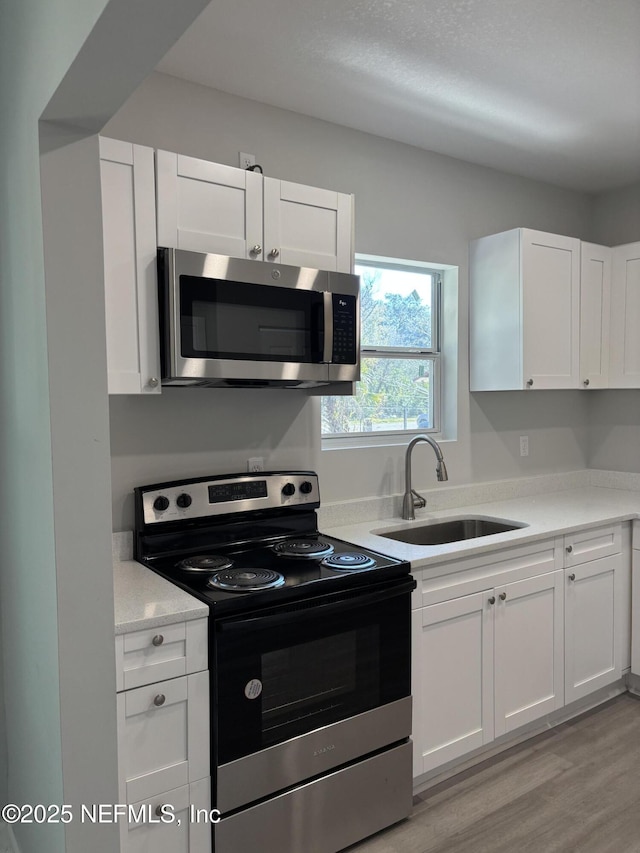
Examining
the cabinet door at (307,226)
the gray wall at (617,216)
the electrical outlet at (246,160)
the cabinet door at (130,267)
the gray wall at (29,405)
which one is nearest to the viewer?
the gray wall at (29,405)

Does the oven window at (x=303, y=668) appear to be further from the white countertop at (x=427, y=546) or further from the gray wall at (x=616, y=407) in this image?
the gray wall at (x=616, y=407)

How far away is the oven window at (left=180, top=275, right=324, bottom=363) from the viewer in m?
1.98

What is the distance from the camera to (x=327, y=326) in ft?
7.43

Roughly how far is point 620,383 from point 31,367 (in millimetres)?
3069

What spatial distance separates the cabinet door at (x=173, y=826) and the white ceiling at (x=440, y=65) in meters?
2.19

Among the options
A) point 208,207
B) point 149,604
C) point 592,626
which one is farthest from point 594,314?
point 149,604

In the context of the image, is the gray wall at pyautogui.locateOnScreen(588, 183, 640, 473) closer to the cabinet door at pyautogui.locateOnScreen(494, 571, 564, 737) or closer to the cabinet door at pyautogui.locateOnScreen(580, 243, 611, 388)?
the cabinet door at pyautogui.locateOnScreen(580, 243, 611, 388)

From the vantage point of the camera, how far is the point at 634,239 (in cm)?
370

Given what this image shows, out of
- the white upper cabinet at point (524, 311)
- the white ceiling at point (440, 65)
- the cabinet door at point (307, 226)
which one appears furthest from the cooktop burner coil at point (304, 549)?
the white ceiling at point (440, 65)

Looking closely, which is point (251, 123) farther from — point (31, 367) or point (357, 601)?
point (357, 601)

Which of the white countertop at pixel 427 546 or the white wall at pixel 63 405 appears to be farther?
the white countertop at pixel 427 546

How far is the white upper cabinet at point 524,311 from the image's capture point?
3090 millimetres

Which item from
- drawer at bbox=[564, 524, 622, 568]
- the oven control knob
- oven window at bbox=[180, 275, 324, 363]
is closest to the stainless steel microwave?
oven window at bbox=[180, 275, 324, 363]

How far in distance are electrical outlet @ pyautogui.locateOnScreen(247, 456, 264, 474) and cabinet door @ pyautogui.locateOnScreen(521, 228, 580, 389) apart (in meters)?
1.38
